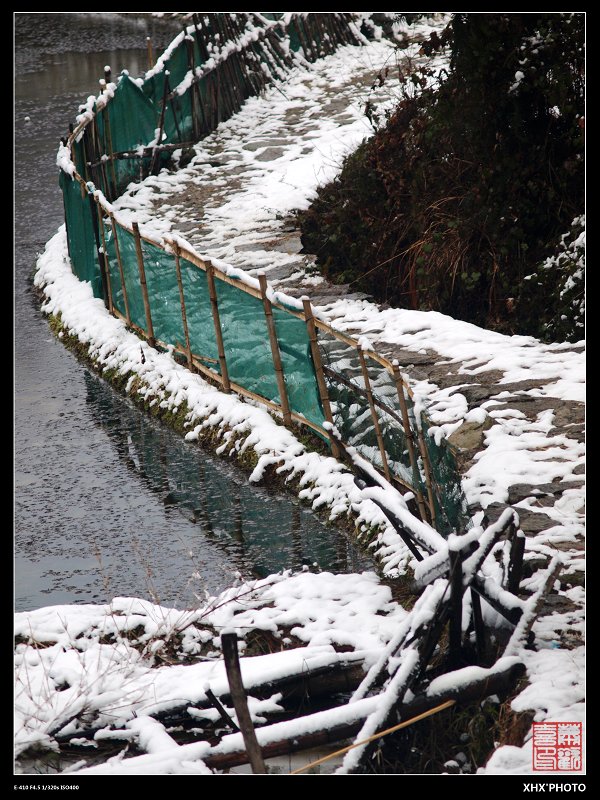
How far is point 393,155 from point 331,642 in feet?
23.1

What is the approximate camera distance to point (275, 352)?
8422mm

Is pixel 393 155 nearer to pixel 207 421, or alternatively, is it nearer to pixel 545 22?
pixel 545 22

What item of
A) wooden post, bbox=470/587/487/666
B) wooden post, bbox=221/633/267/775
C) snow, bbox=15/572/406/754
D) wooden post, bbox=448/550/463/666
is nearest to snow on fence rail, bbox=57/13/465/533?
snow, bbox=15/572/406/754

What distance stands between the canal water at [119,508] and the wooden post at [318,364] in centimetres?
73

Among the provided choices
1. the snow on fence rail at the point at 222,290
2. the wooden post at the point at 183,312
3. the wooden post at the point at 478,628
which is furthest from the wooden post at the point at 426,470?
the wooden post at the point at 183,312

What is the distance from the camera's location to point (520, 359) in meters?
7.99

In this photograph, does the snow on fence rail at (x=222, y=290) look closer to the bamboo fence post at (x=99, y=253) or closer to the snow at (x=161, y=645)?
the bamboo fence post at (x=99, y=253)

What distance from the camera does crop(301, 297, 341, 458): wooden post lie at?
7719 millimetres

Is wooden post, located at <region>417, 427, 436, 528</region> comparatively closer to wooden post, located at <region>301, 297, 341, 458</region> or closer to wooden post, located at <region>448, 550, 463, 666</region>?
wooden post, located at <region>301, 297, 341, 458</region>

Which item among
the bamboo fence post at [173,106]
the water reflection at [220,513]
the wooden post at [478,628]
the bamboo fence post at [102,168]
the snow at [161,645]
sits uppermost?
the bamboo fence post at [173,106]

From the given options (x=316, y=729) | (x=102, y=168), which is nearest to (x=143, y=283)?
(x=102, y=168)

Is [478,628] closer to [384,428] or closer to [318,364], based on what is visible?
[384,428]

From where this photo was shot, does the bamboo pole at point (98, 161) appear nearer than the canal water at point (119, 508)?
No

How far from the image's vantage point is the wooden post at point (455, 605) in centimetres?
452
